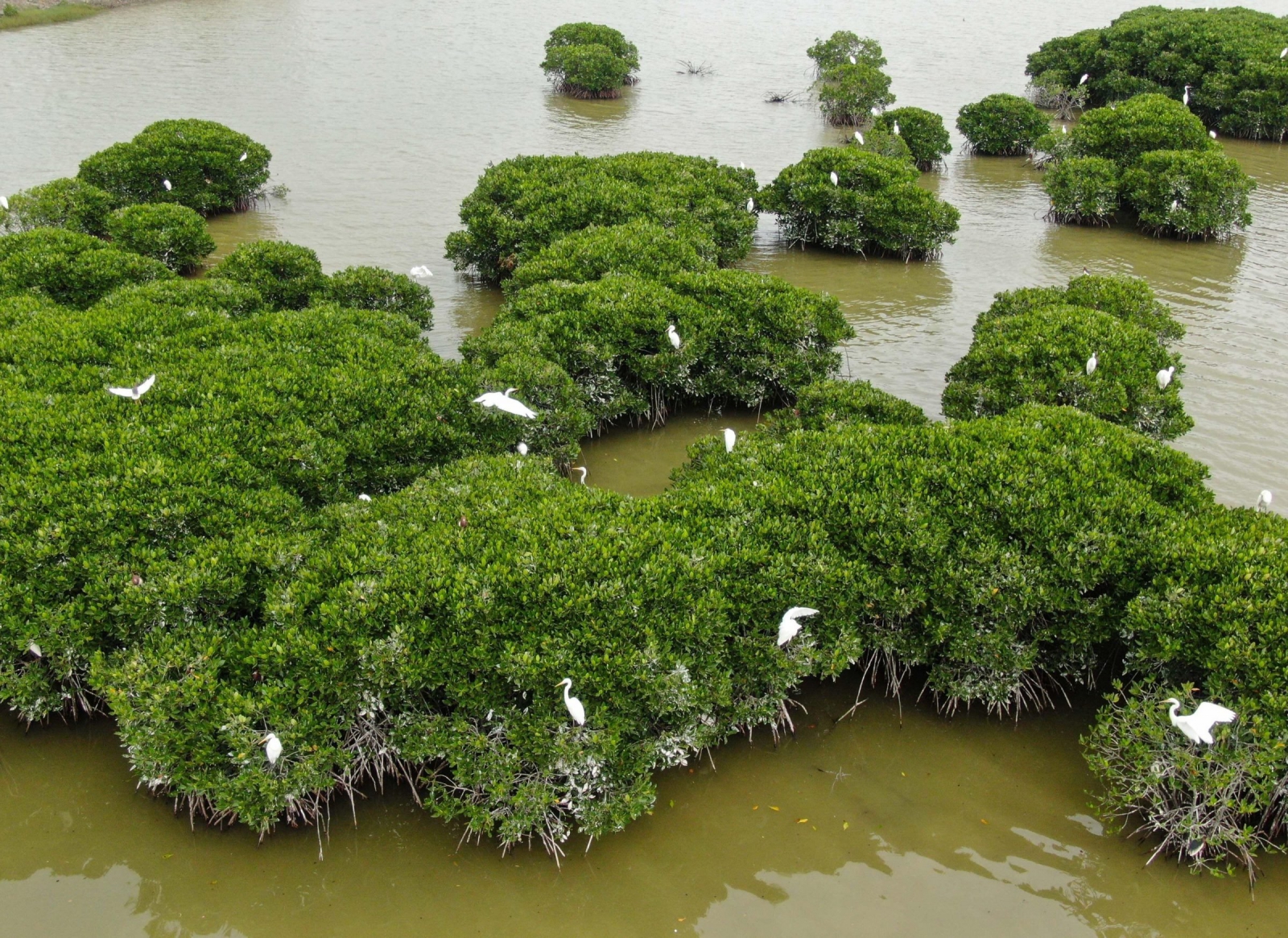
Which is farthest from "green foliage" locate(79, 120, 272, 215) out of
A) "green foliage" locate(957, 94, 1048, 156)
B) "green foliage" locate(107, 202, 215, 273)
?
"green foliage" locate(957, 94, 1048, 156)

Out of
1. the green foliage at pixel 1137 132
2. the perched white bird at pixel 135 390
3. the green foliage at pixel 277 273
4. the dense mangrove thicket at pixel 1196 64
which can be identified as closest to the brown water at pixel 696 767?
the dense mangrove thicket at pixel 1196 64

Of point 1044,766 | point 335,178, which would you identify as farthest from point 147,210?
point 1044,766

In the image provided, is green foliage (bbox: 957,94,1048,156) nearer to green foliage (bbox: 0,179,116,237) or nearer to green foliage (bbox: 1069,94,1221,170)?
green foliage (bbox: 1069,94,1221,170)

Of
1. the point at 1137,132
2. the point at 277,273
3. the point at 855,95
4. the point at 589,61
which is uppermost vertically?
the point at 589,61

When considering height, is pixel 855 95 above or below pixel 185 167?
above

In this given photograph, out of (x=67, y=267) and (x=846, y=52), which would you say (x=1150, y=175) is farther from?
(x=67, y=267)

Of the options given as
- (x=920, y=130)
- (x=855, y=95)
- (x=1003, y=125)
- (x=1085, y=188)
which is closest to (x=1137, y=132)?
(x=1085, y=188)
